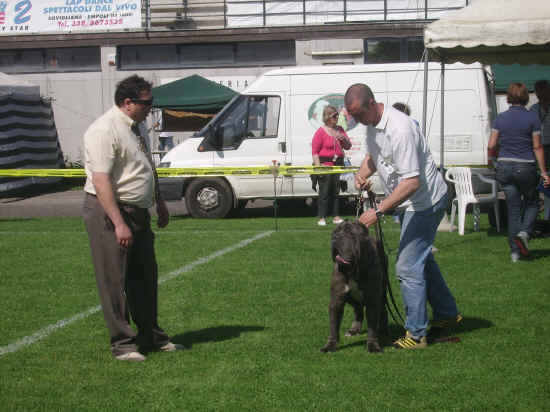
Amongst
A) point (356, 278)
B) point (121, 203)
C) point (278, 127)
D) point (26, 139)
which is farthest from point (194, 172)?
point (26, 139)

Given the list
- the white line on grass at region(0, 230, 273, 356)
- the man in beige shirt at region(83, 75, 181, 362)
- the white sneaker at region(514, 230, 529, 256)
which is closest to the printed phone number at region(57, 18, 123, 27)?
the white line on grass at region(0, 230, 273, 356)

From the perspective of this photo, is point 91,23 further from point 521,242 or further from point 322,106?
point 521,242

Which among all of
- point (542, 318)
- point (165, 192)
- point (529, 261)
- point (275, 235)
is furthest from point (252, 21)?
point (542, 318)

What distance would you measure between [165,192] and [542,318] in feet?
30.8

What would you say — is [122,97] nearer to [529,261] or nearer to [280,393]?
[280,393]

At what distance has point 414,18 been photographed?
24922mm

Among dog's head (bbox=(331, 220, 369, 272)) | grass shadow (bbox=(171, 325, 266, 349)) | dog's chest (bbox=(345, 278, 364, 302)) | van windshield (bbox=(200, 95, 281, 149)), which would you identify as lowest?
grass shadow (bbox=(171, 325, 266, 349))

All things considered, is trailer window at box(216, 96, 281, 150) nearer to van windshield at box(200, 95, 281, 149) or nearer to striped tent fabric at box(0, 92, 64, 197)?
van windshield at box(200, 95, 281, 149)

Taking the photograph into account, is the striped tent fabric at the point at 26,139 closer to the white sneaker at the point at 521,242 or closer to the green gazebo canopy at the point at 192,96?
the green gazebo canopy at the point at 192,96

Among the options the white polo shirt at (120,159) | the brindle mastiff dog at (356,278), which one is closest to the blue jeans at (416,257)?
the brindle mastiff dog at (356,278)

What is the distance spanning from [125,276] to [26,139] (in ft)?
59.0

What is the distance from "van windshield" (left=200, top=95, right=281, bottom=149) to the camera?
14.4 meters

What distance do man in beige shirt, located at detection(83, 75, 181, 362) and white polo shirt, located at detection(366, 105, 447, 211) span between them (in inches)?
60.5

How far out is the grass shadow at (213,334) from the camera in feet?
19.1
